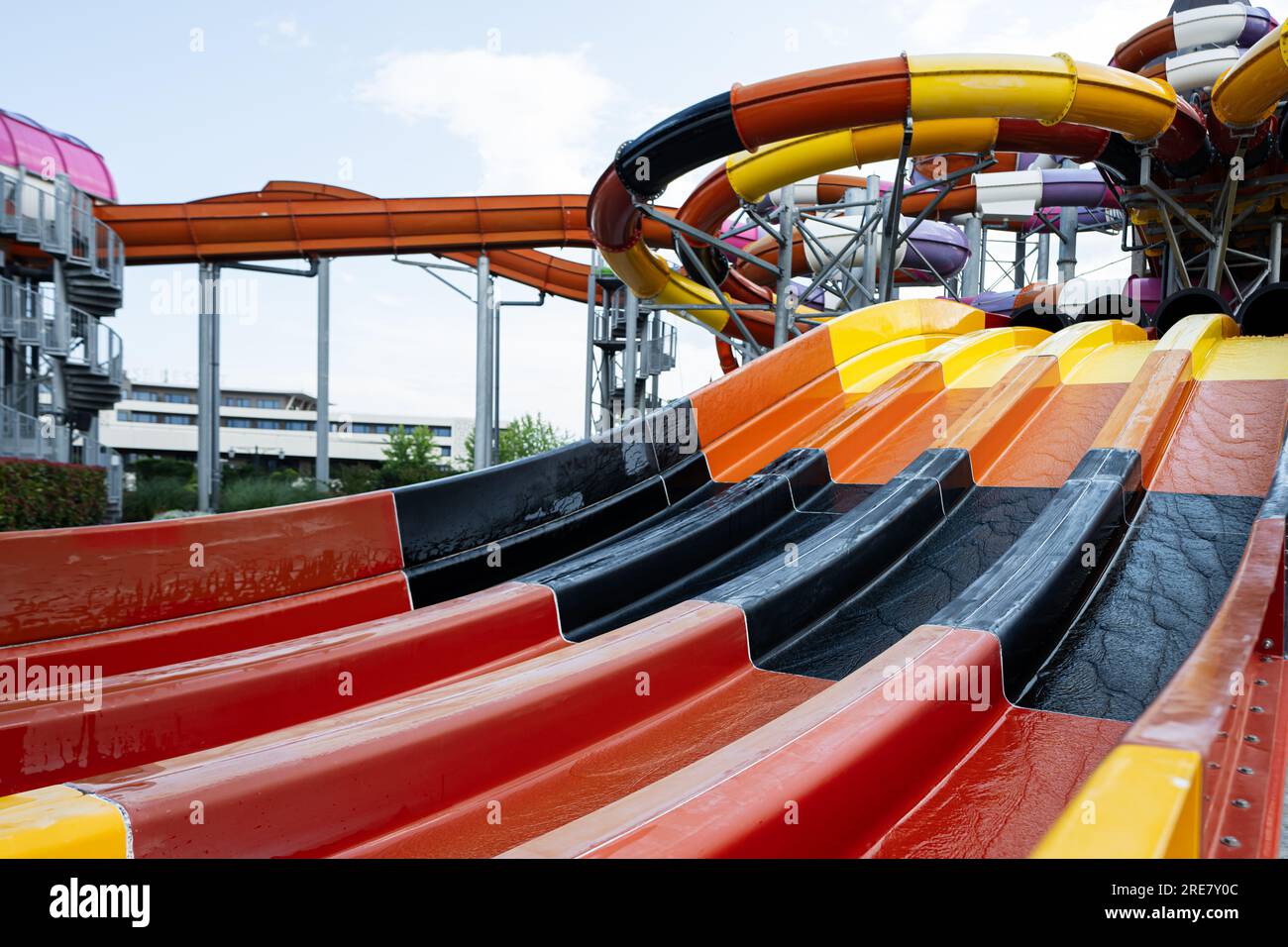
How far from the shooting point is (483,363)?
16.2 metres

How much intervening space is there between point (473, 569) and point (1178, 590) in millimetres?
2020

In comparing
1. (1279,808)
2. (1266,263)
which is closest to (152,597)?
(1279,808)

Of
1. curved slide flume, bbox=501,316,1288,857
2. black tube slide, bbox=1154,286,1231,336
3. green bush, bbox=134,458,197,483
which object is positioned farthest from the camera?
green bush, bbox=134,458,197,483

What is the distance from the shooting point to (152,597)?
212 centimetres

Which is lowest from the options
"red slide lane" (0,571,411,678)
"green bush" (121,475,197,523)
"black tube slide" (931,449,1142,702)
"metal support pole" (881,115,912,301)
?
"green bush" (121,475,197,523)

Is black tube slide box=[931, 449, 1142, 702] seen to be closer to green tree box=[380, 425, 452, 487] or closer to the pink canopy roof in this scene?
green tree box=[380, 425, 452, 487]

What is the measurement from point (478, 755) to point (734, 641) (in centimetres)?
79

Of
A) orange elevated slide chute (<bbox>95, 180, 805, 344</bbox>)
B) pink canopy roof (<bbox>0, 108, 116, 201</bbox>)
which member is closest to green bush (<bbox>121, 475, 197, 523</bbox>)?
orange elevated slide chute (<bbox>95, 180, 805, 344</bbox>)

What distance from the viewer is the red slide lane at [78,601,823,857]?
4.80 ft

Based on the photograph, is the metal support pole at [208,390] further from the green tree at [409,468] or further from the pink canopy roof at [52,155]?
the green tree at [409,468]

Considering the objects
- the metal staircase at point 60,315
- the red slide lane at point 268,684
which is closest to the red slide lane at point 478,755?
the red slide lane at point 268,684

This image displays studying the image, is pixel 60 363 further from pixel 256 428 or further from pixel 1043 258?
pixel 256 428

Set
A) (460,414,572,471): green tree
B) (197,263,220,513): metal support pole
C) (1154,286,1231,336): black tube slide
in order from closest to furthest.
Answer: (1154,286,1231,336): black tube slide, (197,263,220,513): metal support pole, (460,414,572,471): green tree

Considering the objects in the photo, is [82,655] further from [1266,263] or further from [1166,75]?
[1166,75]
